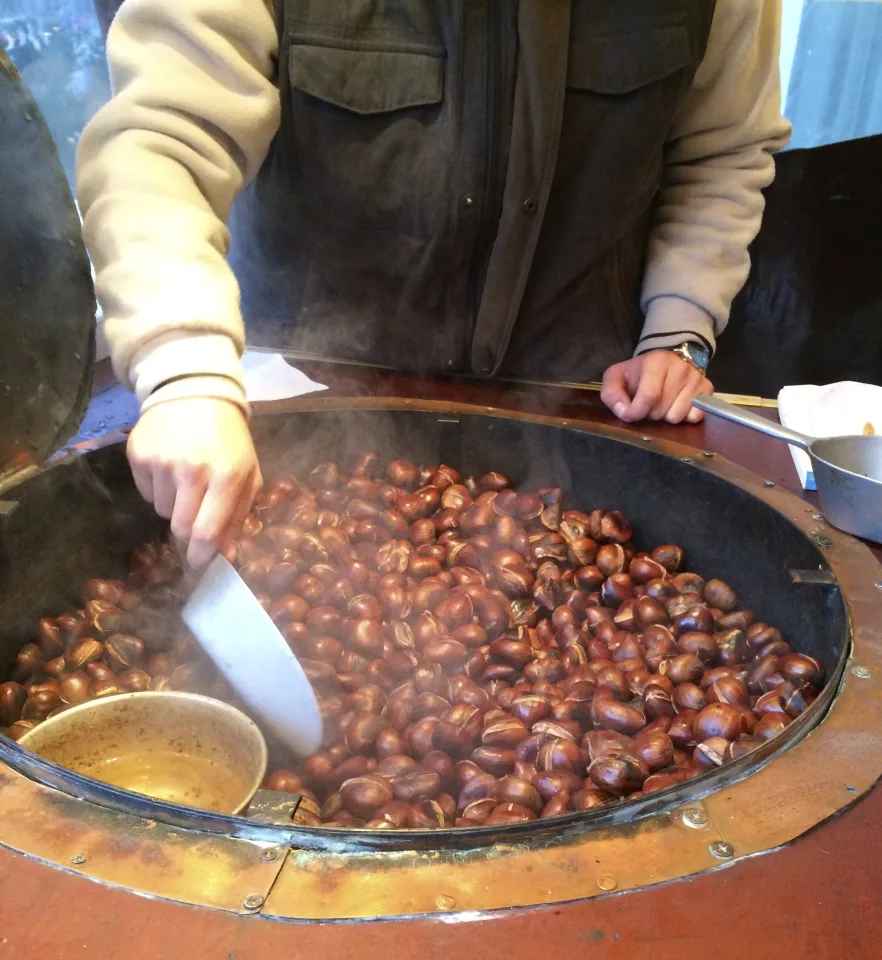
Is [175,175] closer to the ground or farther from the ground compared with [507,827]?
farther from the ground

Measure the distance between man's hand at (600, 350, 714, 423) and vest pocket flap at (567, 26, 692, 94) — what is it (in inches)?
18.7

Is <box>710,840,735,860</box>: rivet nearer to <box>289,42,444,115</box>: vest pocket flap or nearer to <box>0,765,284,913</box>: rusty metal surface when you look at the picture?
<box>0,765,284,913</box>: rusty metal surface

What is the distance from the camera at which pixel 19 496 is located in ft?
3.43

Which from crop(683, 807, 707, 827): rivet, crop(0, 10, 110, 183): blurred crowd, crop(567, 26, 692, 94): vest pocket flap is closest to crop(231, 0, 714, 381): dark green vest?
crop(567, 26, 692, 94): vest pocket flap

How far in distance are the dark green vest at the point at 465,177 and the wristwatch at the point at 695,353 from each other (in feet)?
0.59

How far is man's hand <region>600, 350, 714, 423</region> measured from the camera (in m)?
1.42

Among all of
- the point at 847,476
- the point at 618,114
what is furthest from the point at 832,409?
the point at 618,114

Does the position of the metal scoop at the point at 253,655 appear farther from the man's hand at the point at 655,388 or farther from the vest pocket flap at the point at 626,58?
the vest pocket flap at the point at 626,58

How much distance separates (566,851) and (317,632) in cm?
60

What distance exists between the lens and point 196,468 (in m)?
0.84

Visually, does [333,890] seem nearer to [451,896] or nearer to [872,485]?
[451,896]

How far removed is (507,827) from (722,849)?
6.4 inches

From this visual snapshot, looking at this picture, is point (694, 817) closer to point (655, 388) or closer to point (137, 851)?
point (137, 851)

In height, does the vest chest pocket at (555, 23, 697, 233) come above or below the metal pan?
above
